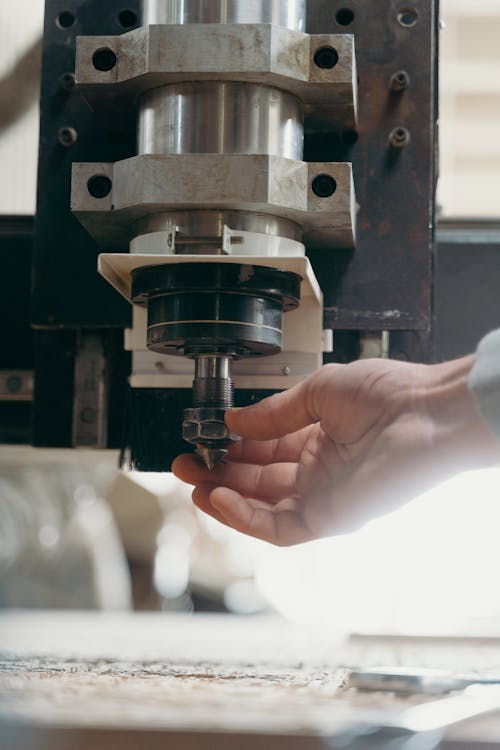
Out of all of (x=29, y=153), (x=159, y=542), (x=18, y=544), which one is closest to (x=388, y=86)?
(x=29, y=153)

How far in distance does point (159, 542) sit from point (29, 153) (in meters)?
1.75

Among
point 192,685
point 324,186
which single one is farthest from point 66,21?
point 192,685

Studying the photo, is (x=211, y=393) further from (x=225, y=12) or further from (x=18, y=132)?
(x=18, y=132)

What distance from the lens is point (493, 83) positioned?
3.04 m

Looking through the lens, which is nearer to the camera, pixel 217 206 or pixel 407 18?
pixel 217 206

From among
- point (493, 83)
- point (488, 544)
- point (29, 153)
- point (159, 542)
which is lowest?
point (488, 544)

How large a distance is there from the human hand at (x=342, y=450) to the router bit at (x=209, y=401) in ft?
0.04

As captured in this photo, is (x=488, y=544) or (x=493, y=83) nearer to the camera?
(x=488, y=544)

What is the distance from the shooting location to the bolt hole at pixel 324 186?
83cm

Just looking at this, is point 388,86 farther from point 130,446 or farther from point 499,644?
point 499,644

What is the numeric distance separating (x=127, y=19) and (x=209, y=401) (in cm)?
41

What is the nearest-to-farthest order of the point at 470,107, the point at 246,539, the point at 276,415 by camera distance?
the point at 276,415
the point at 246,539
the point at 470,107

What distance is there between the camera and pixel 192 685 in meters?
0.94

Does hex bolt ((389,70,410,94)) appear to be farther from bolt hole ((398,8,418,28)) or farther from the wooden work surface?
the wooden work surface
